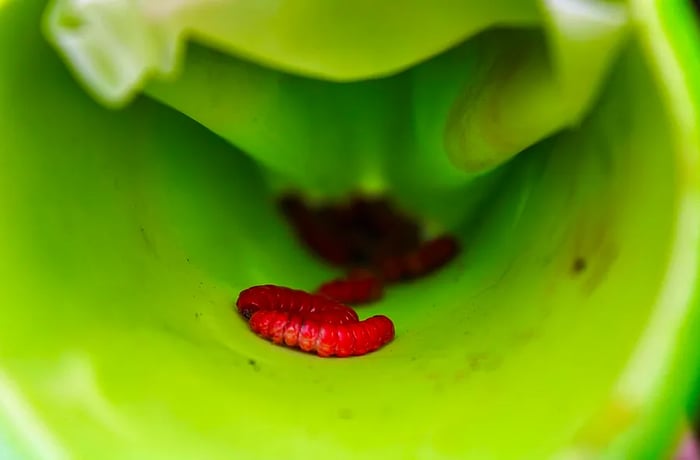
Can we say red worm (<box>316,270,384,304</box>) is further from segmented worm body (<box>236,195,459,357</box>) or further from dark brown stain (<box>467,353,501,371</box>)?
dark brown stain (<box>467,353,501,371</box>)

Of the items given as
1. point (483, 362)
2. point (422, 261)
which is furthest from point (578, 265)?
point (422, 261)

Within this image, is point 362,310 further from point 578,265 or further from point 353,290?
point 578,265

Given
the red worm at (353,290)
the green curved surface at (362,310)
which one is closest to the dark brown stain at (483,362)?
the green curved surface at (362,310)

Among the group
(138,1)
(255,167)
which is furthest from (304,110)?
(138,1)

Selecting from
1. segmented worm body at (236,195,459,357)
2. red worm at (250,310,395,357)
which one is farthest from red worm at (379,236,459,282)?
red worm at (250,310,395,357)

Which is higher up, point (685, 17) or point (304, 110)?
point (304, 110)

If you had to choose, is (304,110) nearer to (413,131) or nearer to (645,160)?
(413,131)

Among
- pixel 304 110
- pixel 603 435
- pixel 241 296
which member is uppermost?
pixel 304 110
